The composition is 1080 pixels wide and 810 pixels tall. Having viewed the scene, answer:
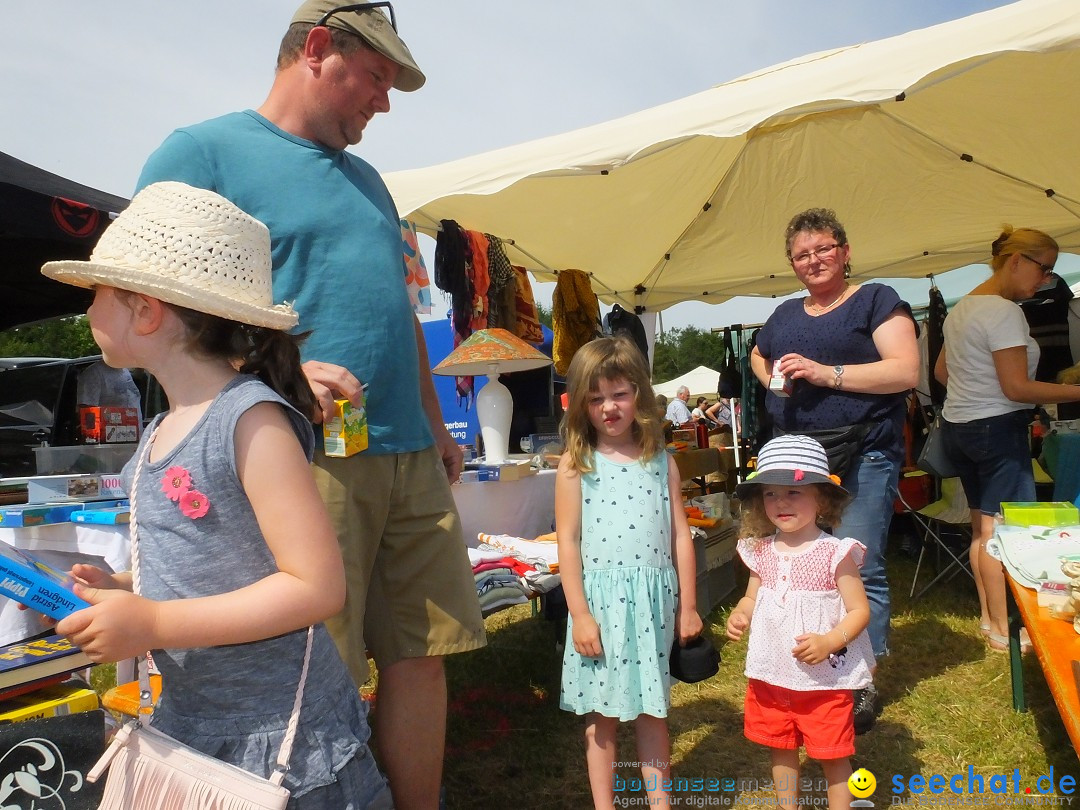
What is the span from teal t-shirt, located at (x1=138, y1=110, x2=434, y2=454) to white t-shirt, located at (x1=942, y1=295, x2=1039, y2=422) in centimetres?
283

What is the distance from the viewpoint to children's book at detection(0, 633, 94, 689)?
149 cm

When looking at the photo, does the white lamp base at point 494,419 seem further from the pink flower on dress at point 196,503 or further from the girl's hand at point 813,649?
the pink flower on dress at point 196,503

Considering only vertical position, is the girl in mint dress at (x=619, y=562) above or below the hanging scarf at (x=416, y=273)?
below

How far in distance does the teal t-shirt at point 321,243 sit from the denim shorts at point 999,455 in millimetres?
2843

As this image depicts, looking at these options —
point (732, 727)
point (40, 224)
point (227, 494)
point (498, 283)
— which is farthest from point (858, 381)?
point (40, 224)

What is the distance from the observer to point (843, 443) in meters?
2.71

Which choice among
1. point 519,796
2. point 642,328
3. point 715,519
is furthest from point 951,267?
point 519,796

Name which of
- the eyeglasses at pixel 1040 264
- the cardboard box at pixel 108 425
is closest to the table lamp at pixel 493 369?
the cardboard box at pixel 108 425

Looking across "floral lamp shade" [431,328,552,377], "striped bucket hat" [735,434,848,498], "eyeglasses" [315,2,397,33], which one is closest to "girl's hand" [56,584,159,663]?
"eyeglasses" [315,2,397,33]

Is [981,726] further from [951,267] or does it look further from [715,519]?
[951,267]

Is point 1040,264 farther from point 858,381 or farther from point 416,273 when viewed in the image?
point 416,273

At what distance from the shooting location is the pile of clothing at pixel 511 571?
2.76 meters

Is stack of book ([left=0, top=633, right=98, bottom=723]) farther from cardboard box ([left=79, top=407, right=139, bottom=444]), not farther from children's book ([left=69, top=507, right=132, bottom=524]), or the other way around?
cardboard box ([left=79, top=407, right=139, bottom=444])

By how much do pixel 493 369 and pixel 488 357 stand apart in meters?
0.07
